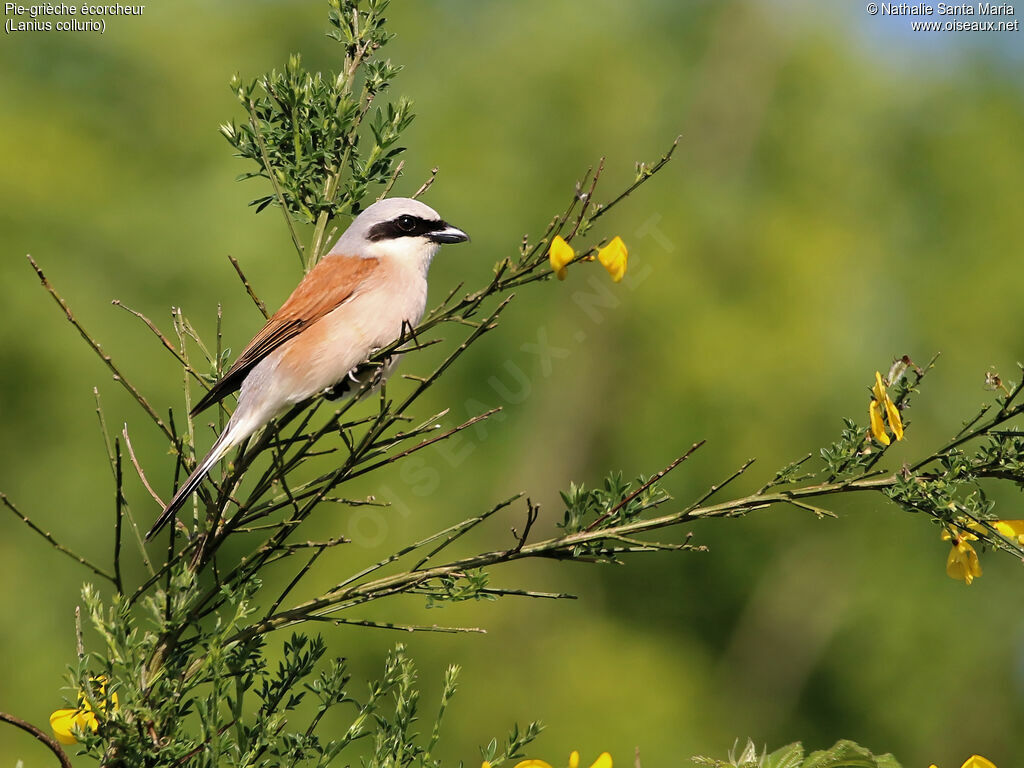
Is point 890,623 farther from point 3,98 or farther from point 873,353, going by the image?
point 3,98

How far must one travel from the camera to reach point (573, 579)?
1344 centimetres

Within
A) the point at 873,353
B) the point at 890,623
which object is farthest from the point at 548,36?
the point at 890,623

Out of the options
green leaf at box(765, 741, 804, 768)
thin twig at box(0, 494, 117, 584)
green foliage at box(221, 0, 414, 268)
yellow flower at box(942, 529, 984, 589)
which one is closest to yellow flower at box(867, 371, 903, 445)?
yellow flower at box(942, 529, 984, 589)

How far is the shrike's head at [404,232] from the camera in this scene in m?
4.07

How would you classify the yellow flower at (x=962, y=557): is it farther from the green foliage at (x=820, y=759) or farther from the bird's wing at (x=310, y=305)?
the bird's wing at (x=310, y=305)

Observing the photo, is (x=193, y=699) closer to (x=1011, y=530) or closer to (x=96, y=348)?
(x=96, y=348)

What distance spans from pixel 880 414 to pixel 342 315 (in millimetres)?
2032

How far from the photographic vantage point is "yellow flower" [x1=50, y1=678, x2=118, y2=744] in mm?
2199

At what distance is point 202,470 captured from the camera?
2.89 m

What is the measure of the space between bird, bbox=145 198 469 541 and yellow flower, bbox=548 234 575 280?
1.23 metres

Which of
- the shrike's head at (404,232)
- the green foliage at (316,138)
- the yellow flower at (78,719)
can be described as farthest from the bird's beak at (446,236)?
the yellow flower at (78,719)

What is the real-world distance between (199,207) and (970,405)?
8.73 m

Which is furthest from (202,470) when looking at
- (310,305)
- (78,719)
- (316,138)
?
(310,305)

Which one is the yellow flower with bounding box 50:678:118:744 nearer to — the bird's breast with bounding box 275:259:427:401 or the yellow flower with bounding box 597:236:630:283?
the yellow flower with bounding box 597:236:630:283
